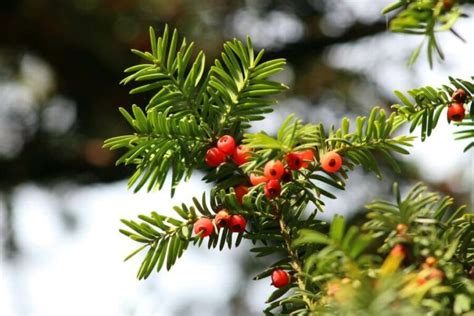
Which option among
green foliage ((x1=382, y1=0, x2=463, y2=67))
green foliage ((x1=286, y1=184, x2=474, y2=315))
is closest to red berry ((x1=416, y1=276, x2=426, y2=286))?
green foliage ((x1=286, y1=184, x2=474, y2=315))

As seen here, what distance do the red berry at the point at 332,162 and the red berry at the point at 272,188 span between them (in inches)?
1.5

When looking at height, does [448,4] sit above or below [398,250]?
above

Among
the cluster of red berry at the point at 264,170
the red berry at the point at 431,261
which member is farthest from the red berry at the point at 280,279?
the red berry at the point at 431,261

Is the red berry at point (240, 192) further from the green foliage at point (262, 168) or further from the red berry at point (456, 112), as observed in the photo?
the red berry at point (456, 112)

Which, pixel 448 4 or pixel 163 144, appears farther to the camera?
pixel 163 144

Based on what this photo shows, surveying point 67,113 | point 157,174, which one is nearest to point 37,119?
point 67,113

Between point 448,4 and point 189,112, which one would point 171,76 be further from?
Answer: point 448,4

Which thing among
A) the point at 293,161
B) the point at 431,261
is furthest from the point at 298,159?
the point at 431,261

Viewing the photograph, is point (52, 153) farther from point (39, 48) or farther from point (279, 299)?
point (279, 299)

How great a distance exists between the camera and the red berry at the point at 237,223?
0.45m

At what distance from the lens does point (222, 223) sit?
1.51ft

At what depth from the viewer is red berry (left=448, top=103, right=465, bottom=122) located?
0.46 metres

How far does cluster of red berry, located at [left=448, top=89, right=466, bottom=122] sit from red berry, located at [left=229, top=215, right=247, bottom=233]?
139 mm

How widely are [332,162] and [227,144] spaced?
0.21 feet
